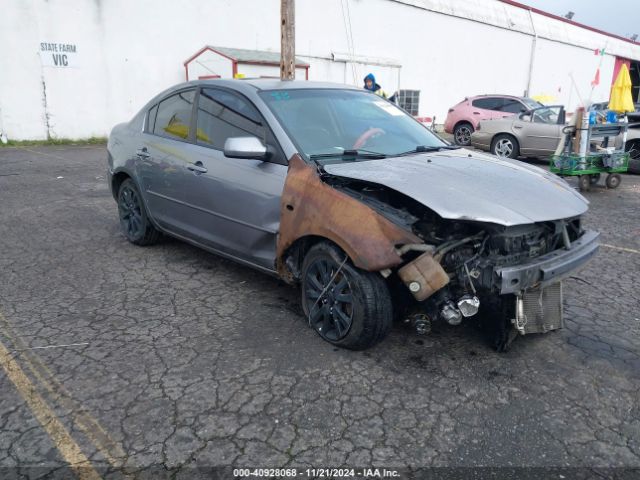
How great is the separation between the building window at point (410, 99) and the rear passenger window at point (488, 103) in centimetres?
675

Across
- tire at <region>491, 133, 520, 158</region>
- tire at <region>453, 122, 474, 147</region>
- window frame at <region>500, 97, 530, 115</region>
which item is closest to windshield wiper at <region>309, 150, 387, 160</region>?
tire at <region>491, 133, 520, 158</region>

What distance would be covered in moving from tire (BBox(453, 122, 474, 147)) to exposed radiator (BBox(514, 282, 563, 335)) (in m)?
13.2

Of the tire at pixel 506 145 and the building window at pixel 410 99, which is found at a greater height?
the building window at pixel 410 99

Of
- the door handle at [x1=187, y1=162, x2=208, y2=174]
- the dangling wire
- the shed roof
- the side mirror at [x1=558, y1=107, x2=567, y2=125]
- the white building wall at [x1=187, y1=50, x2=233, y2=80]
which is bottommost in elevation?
the door handle at [x1=187, y1=162, x2=208, y2=174]

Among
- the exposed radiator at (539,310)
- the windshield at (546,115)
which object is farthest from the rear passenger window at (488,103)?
the exposed radiator at (539,310)

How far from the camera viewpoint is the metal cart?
895 cm

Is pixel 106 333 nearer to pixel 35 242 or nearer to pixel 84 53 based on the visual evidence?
pixel 35 242

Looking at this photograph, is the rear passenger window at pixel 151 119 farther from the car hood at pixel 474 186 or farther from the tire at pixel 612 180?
the tire at pixel 612 180

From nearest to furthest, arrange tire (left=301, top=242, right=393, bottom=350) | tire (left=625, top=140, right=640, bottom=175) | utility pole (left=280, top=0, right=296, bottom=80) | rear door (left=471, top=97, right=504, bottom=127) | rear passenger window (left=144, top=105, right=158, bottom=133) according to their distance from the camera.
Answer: tire (left=301, top=242, right=393, bottom=350)
rear passenger window (left=144, top=105, right=158, bottom=133)
utility pole (left=280, top=0, right=296, bottom=80)
tire (left=625, top=140, right=640, bottom=175)
rear door (left=471, top=97, right=504, bottom=127)

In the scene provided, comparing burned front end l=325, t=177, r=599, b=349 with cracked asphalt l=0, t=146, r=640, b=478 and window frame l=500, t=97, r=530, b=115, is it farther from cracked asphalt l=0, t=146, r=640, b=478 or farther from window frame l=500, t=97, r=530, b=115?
window frame l=500, t=97, r=530, b=115

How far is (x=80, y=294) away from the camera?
14.1 feet

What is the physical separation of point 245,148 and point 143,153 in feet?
6.05

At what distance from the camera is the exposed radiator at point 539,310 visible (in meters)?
3.14

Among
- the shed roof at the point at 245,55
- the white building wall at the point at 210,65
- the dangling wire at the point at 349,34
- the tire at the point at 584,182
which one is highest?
the dangling wire at the point at 349,34
